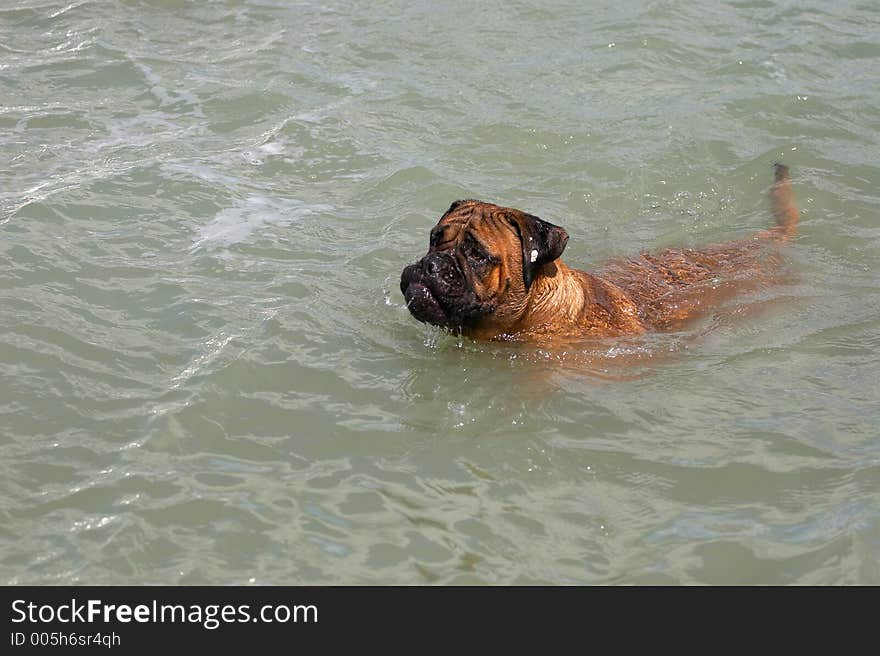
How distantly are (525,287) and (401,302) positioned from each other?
1164mm

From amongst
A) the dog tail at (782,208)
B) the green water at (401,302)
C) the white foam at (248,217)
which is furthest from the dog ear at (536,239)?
the dog tail at (782,208)

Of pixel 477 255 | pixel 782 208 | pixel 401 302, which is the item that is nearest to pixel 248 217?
pixel 401 302

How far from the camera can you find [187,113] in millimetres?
10148

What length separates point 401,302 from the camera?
710 centimetres

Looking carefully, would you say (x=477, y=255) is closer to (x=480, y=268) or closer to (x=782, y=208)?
(x=480, y=268)

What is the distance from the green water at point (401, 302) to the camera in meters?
4.73

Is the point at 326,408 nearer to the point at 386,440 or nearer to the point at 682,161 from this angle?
the point at 386,440

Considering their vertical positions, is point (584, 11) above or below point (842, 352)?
above

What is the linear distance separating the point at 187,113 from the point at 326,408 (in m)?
5.44

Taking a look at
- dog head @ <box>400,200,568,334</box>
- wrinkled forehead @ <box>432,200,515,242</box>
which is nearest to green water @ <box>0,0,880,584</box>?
dog head @ <box>400,200,568,334</box>

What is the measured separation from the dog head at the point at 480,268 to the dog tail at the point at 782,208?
9.63ft

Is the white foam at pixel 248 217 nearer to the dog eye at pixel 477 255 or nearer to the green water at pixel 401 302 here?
the green water at pixel 401 302

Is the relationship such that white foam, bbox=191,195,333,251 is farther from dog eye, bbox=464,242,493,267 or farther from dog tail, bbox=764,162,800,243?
dog tail, bbox=764,162,800,243
